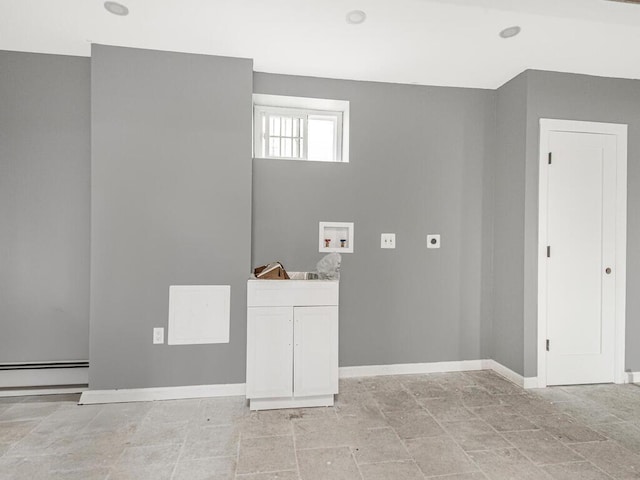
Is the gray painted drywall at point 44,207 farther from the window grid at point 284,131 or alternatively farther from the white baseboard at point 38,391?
the window grid at point 284,131

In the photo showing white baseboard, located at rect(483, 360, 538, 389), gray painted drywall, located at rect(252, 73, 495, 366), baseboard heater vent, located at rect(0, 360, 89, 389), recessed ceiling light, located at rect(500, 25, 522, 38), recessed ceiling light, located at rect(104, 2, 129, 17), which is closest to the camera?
recessed ceiling light, located at rect(104, 2, 129, 17)

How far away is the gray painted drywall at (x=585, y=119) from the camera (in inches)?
110

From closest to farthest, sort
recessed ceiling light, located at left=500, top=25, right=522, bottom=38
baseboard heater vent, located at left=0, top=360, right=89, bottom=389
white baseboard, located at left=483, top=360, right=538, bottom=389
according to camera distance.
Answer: recessed ceiling light, located at left=500, top=25, right=522, bottom=38, baseboard heater vent, located at left=0, top=360, right=89, bottom=389, white baseboard, located at left=483, top=360, right=538, bottom=389

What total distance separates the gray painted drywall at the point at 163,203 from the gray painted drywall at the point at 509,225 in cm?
220

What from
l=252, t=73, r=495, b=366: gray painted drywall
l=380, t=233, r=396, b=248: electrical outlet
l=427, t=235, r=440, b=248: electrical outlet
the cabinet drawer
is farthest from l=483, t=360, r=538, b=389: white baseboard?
the cabinet drawer

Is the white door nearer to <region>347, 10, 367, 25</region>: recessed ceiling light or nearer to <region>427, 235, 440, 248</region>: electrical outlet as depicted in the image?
<region>427, 235, 440, 248</region>: electrical outlet

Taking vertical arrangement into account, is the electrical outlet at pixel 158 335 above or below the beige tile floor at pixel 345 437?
above

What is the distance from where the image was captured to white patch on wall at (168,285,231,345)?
2570 millimetres

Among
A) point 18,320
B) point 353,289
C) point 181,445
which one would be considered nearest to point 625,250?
point 353,289

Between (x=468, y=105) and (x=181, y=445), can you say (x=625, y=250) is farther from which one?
(x=181, y=445)

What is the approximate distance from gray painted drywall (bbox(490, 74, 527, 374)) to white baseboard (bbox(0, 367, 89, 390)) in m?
3.44

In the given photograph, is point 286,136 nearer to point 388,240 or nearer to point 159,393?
point 388,240

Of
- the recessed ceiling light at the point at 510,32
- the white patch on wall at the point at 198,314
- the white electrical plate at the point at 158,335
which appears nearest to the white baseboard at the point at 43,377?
the white electrical plate at the point at 158,335

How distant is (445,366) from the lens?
3.11 meters
